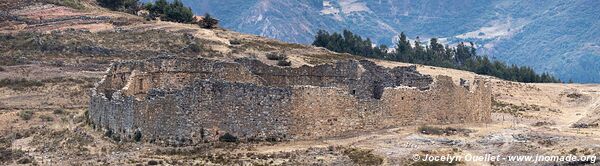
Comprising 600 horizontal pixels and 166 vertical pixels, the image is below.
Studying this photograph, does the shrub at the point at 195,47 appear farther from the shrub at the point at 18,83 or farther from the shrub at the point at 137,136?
the shrub at the point at 137,136

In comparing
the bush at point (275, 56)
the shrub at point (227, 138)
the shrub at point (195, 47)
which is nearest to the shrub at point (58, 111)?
the shrub at point (227, 138)

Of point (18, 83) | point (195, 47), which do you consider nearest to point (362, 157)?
point (18, 83)

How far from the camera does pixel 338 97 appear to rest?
45562 mm

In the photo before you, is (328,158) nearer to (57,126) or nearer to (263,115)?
(263,115)

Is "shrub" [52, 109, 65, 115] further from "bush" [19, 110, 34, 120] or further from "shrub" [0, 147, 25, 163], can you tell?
"shrub" [0, 147, 25, 163]

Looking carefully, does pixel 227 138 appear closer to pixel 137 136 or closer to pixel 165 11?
pixel 137 136

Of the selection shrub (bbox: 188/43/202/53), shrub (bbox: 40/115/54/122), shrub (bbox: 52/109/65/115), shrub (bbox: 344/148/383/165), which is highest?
shrub (bbox: 188/43/202/53)

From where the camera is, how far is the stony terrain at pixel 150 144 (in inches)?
1658

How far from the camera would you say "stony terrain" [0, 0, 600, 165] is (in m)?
42.1

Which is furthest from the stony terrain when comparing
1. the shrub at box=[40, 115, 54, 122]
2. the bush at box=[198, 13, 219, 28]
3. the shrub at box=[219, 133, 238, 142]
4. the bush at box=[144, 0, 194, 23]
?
the bush at box=[144, 0, 194, 23]

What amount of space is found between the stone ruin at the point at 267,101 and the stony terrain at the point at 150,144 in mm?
618

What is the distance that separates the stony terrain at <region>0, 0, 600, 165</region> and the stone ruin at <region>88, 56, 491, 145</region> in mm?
618

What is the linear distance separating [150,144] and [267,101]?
191 inches

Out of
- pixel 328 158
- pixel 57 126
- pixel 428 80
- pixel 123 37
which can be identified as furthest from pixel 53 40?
pixel 328 158
